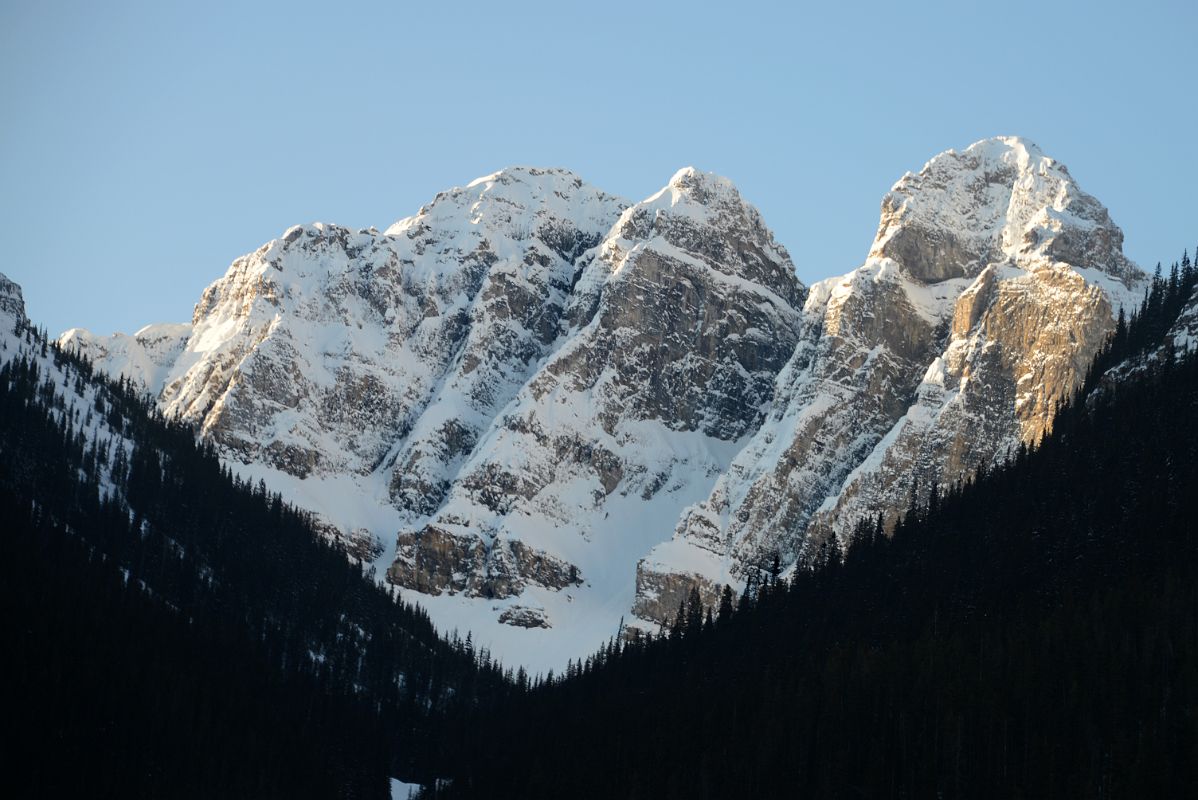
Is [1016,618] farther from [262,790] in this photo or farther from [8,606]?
[8,606]

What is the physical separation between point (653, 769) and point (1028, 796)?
1671 inches

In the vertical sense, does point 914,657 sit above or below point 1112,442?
below

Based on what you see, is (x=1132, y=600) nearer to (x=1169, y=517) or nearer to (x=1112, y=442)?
(x=1169, y=517)

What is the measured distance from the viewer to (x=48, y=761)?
173 meters

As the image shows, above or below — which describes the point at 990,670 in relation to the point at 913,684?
above

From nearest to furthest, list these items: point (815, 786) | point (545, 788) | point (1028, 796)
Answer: point (1028, 796)
point (815, 786)
point (545, 788)

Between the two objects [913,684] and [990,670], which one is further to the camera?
[913,684]

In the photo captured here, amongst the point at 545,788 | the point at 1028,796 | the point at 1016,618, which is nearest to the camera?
the point at 1028,796

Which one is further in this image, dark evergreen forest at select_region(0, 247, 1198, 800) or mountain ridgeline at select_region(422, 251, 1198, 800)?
dark evergreen forest at select_region(0, 247, 1198, 800)

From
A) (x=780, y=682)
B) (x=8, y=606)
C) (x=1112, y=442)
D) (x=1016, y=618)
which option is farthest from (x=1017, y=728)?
(x=8, y=606)

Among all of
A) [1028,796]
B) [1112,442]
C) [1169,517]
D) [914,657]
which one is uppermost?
[1112,442]

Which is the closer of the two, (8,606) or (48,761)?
(48,761)

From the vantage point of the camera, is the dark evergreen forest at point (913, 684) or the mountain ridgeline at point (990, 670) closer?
the mountain ridgeline at point (990, 670)

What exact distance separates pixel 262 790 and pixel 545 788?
27.6 meters
